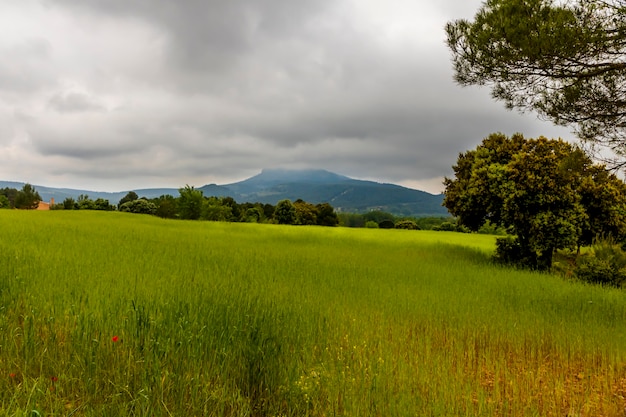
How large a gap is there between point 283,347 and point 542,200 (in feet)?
46.5

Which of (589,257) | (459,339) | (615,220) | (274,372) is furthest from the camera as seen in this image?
(615,220)

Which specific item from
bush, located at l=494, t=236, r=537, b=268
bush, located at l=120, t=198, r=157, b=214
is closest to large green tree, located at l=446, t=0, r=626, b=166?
bush, located at l=494, t=236, r=537, b=268

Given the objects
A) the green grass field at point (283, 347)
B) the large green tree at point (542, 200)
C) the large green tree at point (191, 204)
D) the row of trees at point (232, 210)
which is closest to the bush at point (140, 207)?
the row of trees at point (232, 210)

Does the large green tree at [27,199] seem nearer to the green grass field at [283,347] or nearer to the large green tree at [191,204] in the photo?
the large green tree at [191,204]

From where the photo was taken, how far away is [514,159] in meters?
15.3

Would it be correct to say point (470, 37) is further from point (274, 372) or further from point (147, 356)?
point (147, 356)

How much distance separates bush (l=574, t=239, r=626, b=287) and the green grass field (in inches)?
178

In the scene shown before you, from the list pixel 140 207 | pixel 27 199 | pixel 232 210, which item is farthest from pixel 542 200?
pixel 27 199

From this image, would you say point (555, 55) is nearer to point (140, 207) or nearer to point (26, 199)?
point (140, 207)

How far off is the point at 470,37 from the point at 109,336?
29.7 ft

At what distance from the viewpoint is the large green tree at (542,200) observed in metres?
14.2

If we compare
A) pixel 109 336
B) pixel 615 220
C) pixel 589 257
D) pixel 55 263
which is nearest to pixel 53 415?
pixel 109 336

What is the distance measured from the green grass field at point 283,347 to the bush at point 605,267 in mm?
4511

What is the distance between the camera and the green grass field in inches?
141
